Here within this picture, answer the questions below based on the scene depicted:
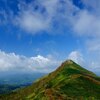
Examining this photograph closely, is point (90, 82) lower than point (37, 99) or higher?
higher

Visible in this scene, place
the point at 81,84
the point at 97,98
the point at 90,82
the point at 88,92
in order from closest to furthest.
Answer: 1. the point at 97,98
2. the point at 88,92
3. the point at 81,84
4. the point at 90,82

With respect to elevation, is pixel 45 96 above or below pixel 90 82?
below

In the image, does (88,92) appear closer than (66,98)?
No

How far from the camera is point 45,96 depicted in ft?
422

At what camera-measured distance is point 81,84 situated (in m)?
154

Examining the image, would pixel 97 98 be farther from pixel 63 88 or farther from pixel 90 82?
pixel 90 82

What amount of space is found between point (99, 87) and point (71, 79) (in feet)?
66.3

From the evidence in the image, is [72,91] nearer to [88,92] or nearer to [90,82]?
[88,92]

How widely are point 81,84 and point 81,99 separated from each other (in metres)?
32.4

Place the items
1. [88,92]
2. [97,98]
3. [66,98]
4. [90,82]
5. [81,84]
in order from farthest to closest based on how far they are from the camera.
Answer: [90,82] → [81,84] → [88,92] → [97,98] → [66,98]

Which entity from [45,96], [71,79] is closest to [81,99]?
[45,96]

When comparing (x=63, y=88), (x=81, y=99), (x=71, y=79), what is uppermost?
(x=71, y=79)

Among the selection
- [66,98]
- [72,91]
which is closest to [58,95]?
[66,98]

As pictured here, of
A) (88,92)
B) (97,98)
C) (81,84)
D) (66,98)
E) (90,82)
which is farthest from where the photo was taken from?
(90,82)
